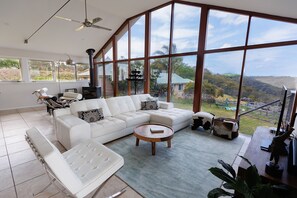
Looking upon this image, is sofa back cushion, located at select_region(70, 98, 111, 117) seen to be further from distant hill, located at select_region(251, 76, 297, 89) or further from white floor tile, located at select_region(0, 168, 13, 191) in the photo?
distant hill, located at select_region(251, 76, 297, 89)

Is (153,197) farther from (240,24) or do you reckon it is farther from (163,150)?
(240,24)

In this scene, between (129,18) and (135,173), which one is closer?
(135,173)

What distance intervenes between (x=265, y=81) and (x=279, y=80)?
251 mm

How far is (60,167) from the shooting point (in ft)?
4.17

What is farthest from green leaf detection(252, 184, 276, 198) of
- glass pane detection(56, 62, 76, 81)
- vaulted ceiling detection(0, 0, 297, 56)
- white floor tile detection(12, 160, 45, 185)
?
glass pane detection(56, 62, 76, 81)

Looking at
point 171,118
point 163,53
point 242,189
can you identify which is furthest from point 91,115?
point 163,53

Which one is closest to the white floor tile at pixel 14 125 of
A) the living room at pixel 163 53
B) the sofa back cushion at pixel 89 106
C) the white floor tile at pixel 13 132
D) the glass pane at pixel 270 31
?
the living room at pixel 163 53

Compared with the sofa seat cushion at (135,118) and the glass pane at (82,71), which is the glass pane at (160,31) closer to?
the sofa seat cushion at (135,118)

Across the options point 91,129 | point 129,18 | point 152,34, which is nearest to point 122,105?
point 91,129

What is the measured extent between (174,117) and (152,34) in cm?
357

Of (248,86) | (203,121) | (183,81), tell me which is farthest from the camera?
(183,81)

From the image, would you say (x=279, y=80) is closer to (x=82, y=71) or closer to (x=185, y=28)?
A: (x=185, y=28)

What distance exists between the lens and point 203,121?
3.94 metres

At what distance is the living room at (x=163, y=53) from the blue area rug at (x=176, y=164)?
131cm
